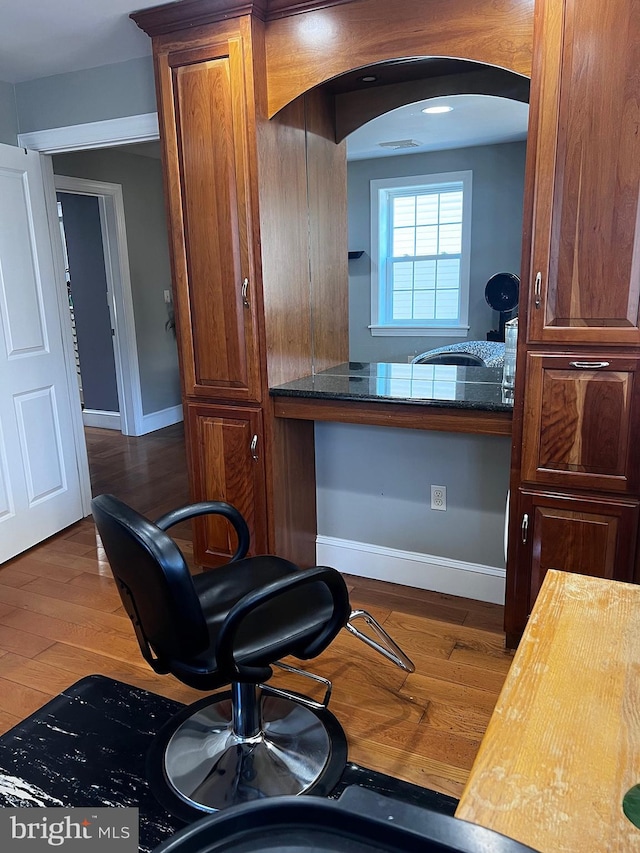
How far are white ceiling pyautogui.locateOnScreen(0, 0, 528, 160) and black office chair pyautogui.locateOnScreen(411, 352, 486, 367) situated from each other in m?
0.79

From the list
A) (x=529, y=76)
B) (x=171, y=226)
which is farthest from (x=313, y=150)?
(x=529, y=76)

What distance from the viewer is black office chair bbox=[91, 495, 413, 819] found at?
4.21 feet

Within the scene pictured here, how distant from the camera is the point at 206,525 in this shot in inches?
103

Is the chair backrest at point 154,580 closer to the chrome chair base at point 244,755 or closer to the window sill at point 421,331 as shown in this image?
the chrome chair base at point 244,755

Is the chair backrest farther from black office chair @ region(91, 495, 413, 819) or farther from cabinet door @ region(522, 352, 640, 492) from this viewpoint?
cabinet door @ region(522, 352, 640, 492)

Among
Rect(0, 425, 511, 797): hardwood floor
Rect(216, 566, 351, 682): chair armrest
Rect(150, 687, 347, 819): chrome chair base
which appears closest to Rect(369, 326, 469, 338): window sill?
Rect(0, 425, 511, 797): hardwood floor

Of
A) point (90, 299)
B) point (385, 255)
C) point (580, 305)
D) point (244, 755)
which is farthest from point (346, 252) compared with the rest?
point (90, 299)

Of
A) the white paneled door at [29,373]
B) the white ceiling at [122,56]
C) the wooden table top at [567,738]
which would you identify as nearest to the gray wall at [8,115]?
the white paneled door at [29,373]

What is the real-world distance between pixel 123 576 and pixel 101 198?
14.2 feet

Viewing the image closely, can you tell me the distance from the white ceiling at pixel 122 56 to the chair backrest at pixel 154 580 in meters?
1.84

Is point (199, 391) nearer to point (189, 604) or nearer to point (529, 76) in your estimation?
point (189, 604)

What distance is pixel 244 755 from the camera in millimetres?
1688

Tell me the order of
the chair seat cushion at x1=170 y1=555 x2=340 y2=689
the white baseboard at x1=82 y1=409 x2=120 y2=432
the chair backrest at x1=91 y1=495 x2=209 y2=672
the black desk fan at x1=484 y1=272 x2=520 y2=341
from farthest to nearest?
the white baseboard at x1=82 y1=409 x2=120 y2=432
the black desk fan at x1=484 y1=272 x2=520 y2=341
the chair seat cushion at x1=170 y1=555 x2=340 y2=689
the chair backrest at x1=91 y1=495 x2=209 y2=672

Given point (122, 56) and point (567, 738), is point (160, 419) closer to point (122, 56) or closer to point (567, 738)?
point (122, 56)
